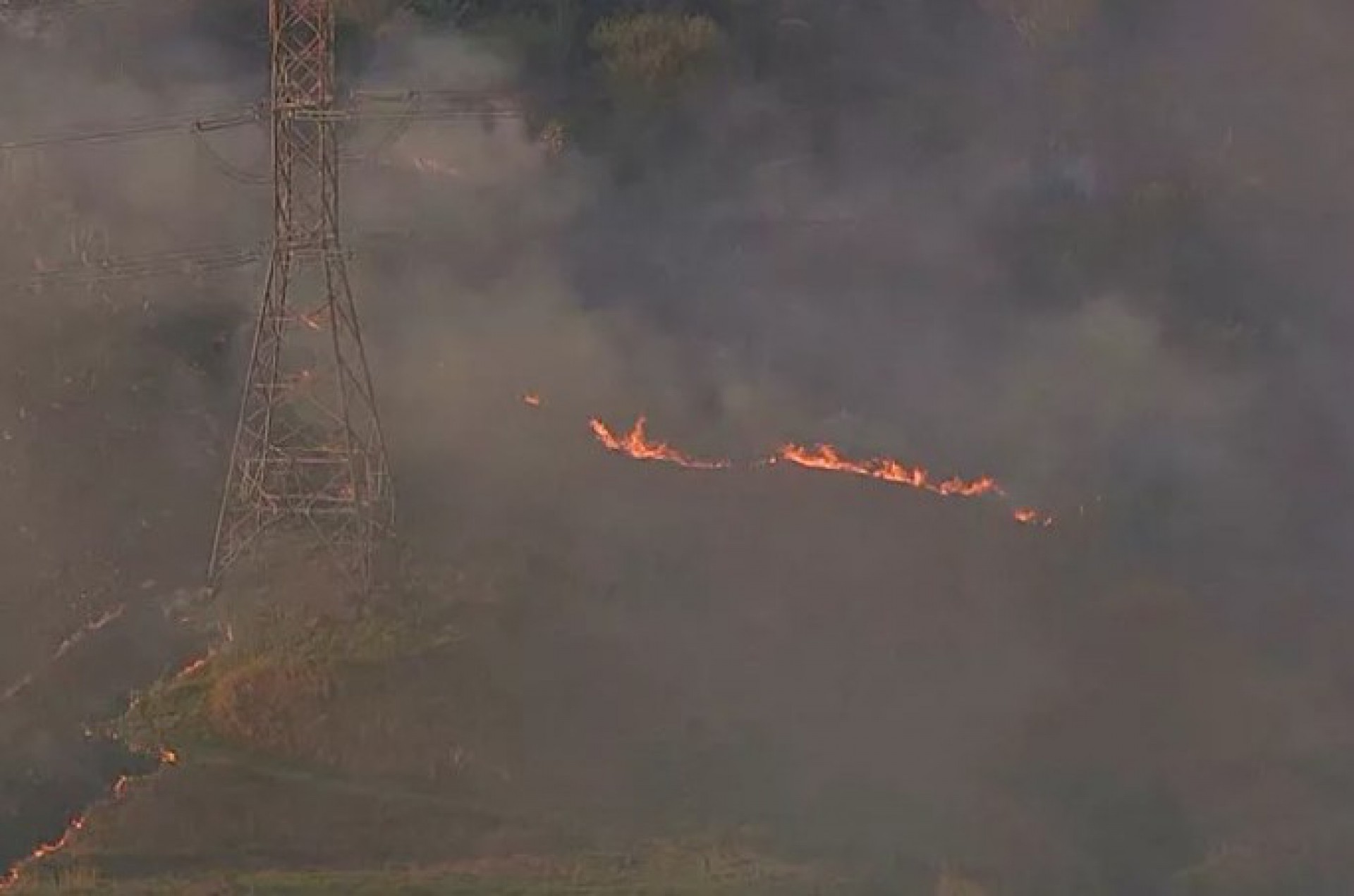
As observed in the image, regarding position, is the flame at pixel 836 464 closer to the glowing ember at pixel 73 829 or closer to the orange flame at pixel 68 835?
the glowing ember at pixel 73 829

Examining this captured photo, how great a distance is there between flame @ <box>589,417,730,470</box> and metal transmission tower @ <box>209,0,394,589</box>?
476cm

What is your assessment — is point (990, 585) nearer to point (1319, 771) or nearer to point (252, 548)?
point (1319, 771)

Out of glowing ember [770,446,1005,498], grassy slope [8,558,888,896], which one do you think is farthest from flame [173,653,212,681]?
glowing ember [770,446,1005,498]

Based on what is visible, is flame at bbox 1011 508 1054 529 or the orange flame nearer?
the orange flame

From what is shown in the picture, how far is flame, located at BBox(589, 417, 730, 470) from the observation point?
112 feet

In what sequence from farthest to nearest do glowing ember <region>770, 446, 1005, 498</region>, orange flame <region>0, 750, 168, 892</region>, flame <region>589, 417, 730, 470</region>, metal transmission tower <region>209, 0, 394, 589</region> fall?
1. flame <region>589, 417, 730, 470</region>
2. glowing ember <region>770, 446, 1005, 498</region>
3. metal transmission tower <region>209, 0, 394, 589</region>
4. orange flame <region>0, 750, 168, 892</region>

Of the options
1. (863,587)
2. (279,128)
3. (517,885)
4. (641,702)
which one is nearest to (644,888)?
(517,885)

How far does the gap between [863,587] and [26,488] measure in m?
16.5

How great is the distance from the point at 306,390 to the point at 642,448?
23.2 feet

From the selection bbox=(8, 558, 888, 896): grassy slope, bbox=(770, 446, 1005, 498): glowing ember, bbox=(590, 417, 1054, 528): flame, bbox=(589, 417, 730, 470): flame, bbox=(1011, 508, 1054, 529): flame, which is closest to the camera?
bbox=(8, 558, 888, 896): grassy slope

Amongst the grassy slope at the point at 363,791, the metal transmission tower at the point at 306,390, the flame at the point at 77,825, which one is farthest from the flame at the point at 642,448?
the flame at the point at 77,825

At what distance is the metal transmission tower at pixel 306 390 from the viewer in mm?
28703

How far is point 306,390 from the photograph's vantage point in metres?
34.6

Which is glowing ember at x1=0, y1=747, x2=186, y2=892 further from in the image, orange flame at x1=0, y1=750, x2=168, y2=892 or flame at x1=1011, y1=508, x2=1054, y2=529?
flame at x1=1011, y1=508, x2=1054, y2=529
